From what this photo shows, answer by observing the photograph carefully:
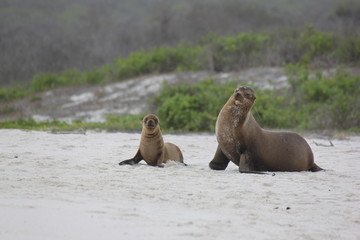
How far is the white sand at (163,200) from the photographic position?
4.68 meters

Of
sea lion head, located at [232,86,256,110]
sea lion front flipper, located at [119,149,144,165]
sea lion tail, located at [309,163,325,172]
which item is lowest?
sea lion tail, located at [309,163,325,172]

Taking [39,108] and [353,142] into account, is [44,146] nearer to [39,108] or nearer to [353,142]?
[353,142]

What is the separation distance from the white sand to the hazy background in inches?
1367

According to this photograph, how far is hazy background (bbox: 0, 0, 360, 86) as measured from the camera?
5191 centimetres

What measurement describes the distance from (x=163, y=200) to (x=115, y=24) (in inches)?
2663

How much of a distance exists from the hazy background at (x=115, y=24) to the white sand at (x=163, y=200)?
34734 millimetres

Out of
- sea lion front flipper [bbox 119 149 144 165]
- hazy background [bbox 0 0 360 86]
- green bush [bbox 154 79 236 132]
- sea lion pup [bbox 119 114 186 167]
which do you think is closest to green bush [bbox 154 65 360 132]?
green bush [bbox 154 79 236 132]

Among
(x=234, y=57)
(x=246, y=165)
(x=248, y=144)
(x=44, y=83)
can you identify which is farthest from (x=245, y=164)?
(x=44, y=83)

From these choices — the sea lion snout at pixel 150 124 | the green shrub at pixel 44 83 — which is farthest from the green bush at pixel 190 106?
the green shrub at pixel 44 83

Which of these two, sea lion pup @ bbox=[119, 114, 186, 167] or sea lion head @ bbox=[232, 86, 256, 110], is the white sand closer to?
sea lion pup @ bbox=[119, 114, 186, 167]

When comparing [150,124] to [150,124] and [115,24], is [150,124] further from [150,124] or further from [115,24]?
[115,24]

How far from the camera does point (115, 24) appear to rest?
71812 mm

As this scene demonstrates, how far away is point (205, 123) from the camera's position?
54.9 ft

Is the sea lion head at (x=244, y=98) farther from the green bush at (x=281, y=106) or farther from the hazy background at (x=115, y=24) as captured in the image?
the hazy background at (x=115, y=24)
